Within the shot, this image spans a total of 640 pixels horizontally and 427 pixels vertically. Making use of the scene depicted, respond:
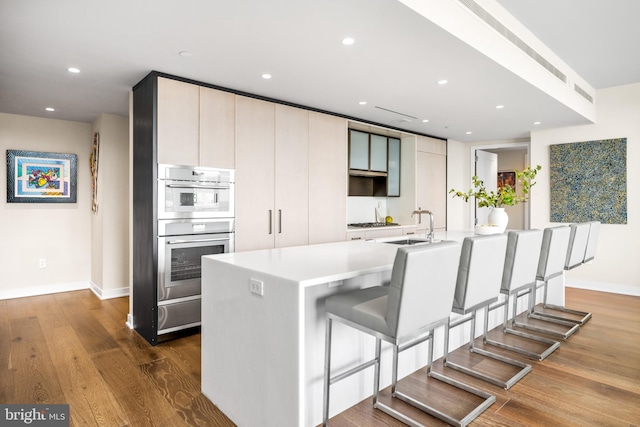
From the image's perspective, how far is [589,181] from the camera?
5199 mm

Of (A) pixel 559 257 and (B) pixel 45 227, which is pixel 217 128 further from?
(A) pixel 559 257

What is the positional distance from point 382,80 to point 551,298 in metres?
3.11

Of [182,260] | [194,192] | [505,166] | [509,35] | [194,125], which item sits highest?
[509,35]

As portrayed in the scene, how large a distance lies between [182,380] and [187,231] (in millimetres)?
1333

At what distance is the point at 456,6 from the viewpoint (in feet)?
8.18

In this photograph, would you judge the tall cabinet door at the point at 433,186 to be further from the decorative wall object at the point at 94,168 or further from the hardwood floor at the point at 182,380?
the decorative wall object at the point at 94,168

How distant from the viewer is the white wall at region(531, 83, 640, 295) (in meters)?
4.88

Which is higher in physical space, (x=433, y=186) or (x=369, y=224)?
(x=433, y=186)

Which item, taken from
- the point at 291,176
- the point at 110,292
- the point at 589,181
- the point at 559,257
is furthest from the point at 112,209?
the point at 589,181

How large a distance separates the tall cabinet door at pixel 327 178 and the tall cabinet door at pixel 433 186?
177 centimetres

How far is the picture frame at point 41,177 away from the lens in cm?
463

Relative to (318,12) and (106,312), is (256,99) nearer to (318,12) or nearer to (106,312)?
(318,12)

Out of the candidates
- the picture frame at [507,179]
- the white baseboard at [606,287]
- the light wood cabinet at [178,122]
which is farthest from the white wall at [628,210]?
the light wood cabinet at [178,122]

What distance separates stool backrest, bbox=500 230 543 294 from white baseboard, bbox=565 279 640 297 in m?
3.26
